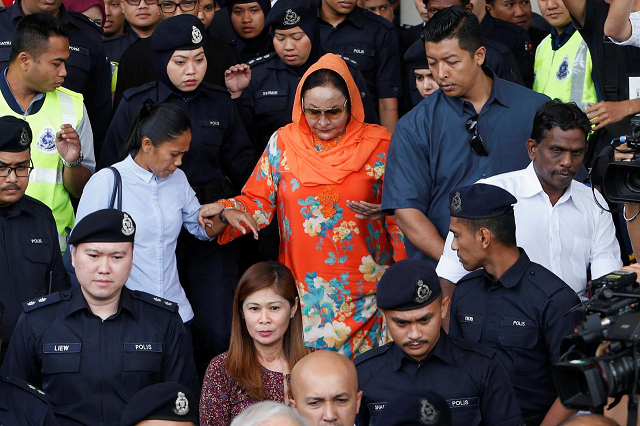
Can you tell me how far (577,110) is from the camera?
16.8 ft

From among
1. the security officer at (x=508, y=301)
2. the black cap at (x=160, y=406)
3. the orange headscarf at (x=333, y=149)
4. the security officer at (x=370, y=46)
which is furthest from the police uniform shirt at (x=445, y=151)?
the black cap at (x=160, y=406)

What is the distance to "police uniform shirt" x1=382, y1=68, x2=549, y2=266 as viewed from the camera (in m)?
5.43

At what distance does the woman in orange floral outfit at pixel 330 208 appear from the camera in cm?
568

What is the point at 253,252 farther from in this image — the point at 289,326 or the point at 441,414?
the point at 441,414

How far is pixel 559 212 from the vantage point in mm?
5023

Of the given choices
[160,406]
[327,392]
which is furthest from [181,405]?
[327,392]

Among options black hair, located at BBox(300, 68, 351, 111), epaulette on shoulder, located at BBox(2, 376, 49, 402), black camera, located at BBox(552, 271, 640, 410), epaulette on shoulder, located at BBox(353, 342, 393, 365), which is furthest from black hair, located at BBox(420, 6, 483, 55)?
epaulette on shoulder, located at BBox(2, 376, 49, 402)

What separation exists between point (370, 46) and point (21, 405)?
3546 millimetres

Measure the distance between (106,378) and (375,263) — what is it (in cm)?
173

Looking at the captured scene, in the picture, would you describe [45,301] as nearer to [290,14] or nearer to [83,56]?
[83,56]

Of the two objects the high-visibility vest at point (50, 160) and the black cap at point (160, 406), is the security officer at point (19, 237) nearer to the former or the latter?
the high-visibility vest at point (50, 160)

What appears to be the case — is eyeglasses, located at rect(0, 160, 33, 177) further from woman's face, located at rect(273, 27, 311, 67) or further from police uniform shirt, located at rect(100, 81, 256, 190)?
woman's face, located at rect(273, 27, 311, 67)

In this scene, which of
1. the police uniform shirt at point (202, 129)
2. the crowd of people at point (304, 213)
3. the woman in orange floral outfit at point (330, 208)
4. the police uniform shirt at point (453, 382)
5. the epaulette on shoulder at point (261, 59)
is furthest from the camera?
the epaulette on shoulder at point (261, 59)

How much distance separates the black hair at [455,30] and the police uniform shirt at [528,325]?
1.33 m
